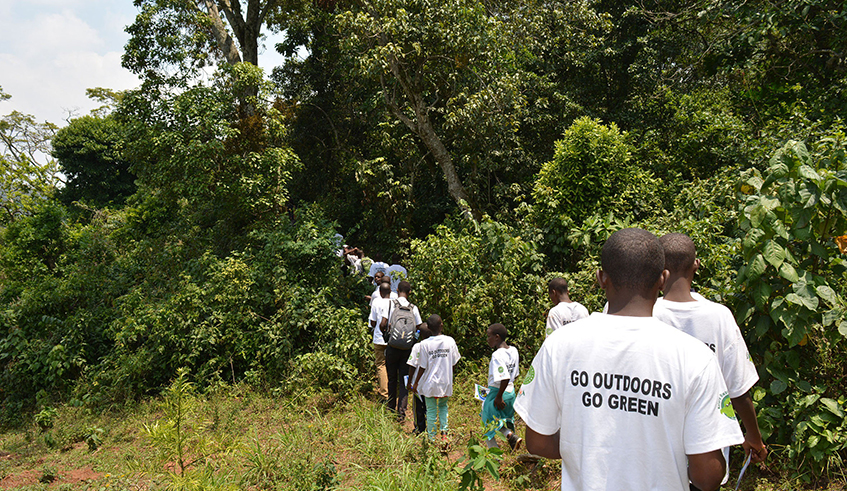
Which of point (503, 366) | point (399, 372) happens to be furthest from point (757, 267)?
point (399, 372)

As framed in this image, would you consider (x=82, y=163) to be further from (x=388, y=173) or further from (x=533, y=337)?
(x=533, y=337)

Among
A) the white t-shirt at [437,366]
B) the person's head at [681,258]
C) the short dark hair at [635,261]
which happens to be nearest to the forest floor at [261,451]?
the white t-shirt at [437,366]

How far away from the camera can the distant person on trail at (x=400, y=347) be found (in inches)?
247

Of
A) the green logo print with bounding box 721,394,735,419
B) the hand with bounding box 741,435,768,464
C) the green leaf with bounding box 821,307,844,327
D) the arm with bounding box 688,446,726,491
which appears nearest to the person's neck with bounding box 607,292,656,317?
the green logo print with bounding box 721,394,735,419

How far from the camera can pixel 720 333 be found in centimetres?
274

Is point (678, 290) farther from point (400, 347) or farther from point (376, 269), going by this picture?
point (376, 269)

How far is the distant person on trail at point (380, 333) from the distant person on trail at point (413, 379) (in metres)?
1.36

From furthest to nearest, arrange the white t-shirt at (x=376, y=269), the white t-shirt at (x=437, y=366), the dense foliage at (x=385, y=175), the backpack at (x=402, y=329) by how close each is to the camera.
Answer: the white t-shirt at (x=376, y=269) → the dense foliage at (x=385, y=175) → the backpack at (x=402, y=329) → the white t-shirt at (x=437, y=366)

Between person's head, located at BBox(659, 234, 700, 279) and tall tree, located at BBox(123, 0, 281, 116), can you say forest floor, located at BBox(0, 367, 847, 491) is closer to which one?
person's head, located at BBox(659, 234, 700, 279)

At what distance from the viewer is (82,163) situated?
2447cm

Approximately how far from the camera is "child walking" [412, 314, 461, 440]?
5328 mm

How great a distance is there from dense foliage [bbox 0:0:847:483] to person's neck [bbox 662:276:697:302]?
2.10 meters

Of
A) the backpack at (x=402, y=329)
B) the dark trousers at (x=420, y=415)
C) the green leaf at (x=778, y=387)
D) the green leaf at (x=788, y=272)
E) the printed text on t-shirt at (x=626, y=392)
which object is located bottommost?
the dark trousers at (x=420, y=415)

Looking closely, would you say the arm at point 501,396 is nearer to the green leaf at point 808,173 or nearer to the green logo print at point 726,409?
the green leaf at point 808,173
